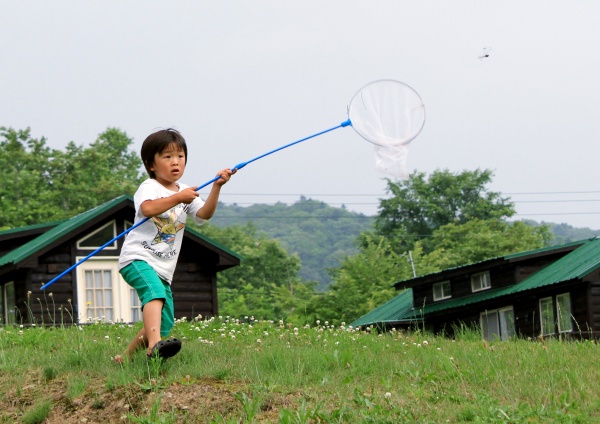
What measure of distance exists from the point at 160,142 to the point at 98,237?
73.4 feet

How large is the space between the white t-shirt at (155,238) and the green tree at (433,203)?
85.7 m

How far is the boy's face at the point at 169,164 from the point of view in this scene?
33.7 feet

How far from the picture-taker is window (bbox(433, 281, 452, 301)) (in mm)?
46594

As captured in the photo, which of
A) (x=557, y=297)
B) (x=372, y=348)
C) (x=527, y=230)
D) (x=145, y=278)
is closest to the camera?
(x=145, y=278)

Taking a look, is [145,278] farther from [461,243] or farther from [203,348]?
[461,243]

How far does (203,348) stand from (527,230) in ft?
240

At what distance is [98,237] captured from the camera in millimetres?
32062

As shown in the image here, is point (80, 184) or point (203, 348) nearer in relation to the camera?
point (203, 348)

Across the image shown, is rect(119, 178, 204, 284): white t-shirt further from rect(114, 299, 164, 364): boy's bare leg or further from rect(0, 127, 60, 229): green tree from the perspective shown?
rect(0, 127, 60, 229): green tree

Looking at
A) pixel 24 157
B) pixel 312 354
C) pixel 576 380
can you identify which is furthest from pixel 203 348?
pixel 24 157

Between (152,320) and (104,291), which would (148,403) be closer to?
(152,320)

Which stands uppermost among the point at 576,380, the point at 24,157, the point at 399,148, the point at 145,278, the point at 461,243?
the point at 24,157

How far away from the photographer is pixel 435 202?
322ft

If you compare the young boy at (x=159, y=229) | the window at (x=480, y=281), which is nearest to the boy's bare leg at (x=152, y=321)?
the young boy at (x=159, y=229)
